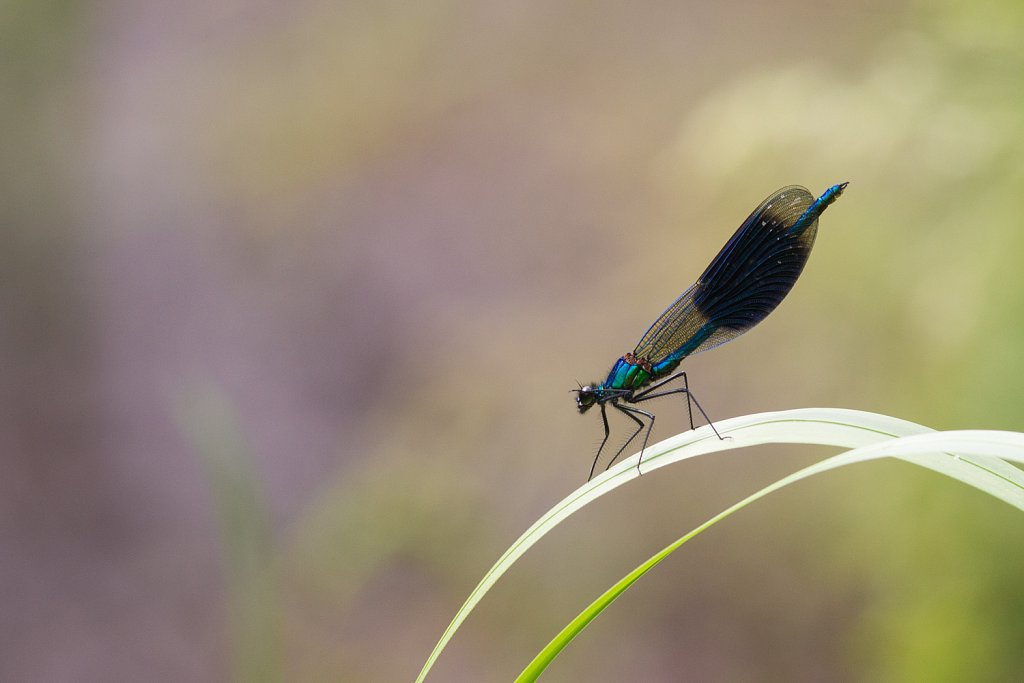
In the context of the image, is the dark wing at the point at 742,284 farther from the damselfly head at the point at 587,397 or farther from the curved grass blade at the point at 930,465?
the curved grass blade at the point at 930,465

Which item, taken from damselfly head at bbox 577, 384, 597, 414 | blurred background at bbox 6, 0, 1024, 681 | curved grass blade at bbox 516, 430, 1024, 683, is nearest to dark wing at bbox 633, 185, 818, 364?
damselfly head at bbox 577, 384, 597, 414

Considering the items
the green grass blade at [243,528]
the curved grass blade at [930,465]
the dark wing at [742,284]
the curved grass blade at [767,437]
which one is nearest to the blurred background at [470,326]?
the green grass blade at [243,528]

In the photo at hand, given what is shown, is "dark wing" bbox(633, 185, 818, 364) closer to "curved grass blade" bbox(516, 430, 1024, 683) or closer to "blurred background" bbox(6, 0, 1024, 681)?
"blurred background" bbox(6, 0, 1024, 681)

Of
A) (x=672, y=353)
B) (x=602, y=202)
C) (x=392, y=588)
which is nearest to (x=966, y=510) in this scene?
(x=672, y=353)

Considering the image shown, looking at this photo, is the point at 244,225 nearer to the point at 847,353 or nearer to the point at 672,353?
the point at 847,353

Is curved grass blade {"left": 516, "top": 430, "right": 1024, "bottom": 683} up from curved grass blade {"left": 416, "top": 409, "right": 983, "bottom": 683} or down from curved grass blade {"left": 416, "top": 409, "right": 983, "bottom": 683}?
down

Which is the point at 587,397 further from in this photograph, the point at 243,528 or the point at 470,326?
the point at 470,326
